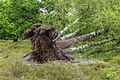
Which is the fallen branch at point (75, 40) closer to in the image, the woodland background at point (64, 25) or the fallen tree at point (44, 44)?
the woodland background at point (64, 25)

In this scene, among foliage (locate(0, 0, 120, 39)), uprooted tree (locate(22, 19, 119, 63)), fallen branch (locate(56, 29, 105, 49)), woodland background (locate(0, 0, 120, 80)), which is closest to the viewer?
woodland background (locate(0, 0, 120, 80))

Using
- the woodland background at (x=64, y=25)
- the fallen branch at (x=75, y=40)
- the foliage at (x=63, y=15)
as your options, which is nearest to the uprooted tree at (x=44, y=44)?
the woodland background at (x=64, y=25)

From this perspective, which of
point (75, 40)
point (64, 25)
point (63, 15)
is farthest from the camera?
point (64, 25)

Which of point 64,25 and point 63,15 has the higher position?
point 63,15

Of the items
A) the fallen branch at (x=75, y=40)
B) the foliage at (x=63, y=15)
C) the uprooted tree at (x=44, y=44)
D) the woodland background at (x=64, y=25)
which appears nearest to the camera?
the woodland background at (x=64, y=25)

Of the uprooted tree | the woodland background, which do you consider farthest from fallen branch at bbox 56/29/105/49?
the uprooted tree

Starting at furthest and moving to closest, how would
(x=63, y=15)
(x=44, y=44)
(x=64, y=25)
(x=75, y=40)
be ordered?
(x=64, y=25), (x=63, y=15), (x=75, y=40), (x=44, y=44)

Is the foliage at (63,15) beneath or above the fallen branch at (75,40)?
above

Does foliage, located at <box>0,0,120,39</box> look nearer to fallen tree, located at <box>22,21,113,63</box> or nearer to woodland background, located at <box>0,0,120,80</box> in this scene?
woodland background, located at <box>0,0,120,80</box>

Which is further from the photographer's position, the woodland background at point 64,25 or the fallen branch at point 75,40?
A: the fallen branch at point 75,40

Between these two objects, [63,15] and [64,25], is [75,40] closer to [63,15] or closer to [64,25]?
[63,15]

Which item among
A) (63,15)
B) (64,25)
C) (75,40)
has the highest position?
(63,15)

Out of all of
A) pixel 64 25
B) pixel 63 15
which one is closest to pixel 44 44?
pixel 63 15

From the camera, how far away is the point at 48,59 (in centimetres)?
1856
